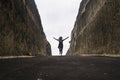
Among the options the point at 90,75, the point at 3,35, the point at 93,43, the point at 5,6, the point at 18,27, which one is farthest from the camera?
the point at 93,43

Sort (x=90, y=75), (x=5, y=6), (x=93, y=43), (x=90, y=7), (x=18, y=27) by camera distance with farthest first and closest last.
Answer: (x=90, y=7) < (x=93, y=43) < (x=18, y=27) < (x=5, y=6) < (x=90, y=75)

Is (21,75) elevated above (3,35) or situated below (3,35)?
below

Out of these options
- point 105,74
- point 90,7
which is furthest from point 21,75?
point 90,7

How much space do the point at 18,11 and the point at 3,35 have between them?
317 inches

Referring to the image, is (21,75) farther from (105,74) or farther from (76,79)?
(105,74)

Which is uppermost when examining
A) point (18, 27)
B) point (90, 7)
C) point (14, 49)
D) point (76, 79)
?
point (90, 7)

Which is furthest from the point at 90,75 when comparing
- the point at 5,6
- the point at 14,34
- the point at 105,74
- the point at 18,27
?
the point at 18,27

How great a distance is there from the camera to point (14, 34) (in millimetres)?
27141

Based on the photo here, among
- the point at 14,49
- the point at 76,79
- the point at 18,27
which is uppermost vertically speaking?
the point at 18,27

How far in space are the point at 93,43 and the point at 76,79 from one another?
29.2m

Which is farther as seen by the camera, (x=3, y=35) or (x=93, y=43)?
(x=93, y=43)

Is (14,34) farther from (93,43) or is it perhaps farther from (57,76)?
(57,76)

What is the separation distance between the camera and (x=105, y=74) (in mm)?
9945

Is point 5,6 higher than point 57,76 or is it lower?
higher
